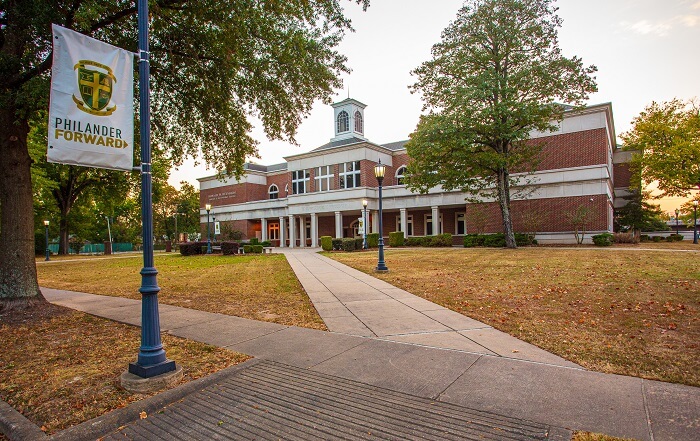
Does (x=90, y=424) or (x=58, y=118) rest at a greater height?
(x=58, y=118)

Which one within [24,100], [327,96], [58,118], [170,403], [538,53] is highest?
[538,53]

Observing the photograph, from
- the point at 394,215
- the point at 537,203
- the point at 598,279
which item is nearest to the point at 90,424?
the point at 598,279

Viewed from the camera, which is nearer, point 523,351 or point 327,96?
point 523,351

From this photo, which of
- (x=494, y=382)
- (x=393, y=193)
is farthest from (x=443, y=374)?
(x=393, y=193)

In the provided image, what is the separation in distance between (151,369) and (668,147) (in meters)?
46.3

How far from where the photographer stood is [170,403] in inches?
143

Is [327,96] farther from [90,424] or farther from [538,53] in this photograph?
[538,53]

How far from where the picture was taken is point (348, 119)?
44.0 metres

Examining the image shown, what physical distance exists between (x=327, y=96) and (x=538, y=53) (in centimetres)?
1767

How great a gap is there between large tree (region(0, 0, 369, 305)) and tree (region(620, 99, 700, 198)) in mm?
36901

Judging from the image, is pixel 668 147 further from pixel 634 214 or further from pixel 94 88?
pixel 94 88

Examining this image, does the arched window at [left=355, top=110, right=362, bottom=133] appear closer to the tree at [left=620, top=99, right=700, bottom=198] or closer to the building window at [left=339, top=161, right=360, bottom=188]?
the building window at [left=339, top=161, right=360, bottom=188]

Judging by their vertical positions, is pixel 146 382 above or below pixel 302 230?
below

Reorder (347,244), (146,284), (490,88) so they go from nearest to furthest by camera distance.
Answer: (146,284) < (490,88) < (347,244)
